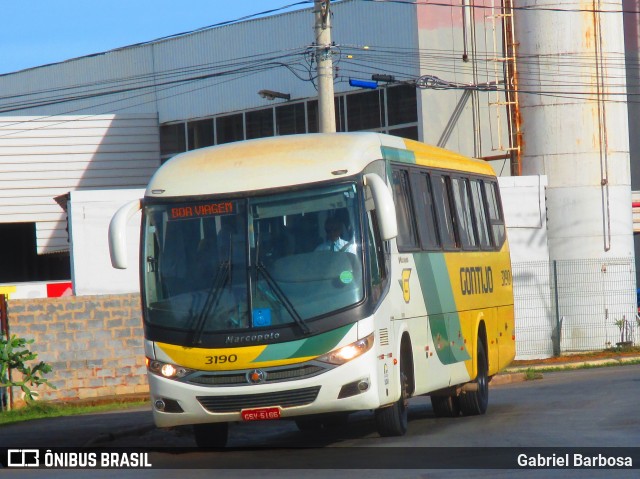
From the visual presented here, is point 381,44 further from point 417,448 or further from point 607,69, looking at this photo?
point 417,448

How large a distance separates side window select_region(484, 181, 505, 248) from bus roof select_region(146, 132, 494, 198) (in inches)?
183

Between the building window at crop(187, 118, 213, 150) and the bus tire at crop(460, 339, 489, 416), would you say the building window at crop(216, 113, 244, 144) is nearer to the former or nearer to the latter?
the building window at crop(187, 118, 213, 150)

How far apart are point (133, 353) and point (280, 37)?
20.2 meters

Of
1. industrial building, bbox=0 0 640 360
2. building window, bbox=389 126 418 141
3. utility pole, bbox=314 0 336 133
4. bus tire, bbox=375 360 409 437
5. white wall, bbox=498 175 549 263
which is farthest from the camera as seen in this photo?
building window, bbox=389 126 418 141

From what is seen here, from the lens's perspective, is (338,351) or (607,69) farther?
(607,69)

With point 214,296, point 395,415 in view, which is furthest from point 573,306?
point 214,296

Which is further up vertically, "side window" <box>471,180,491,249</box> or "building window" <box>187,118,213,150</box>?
"building window" <box>187,118,213,150</box>

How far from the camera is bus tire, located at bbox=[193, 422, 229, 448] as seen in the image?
13023 millimetres

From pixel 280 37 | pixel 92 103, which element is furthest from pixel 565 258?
pixel 92 103

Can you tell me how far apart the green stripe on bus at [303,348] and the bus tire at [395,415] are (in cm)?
133

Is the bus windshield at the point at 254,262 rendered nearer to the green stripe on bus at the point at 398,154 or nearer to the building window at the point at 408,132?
the green stripe on bus at the point at 398,154

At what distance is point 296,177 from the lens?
40.3ft

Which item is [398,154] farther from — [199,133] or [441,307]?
[199,133]

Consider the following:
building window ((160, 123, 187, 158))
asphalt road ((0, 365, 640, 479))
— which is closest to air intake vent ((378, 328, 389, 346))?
asphalt road ((0, 365, 640, 479))
